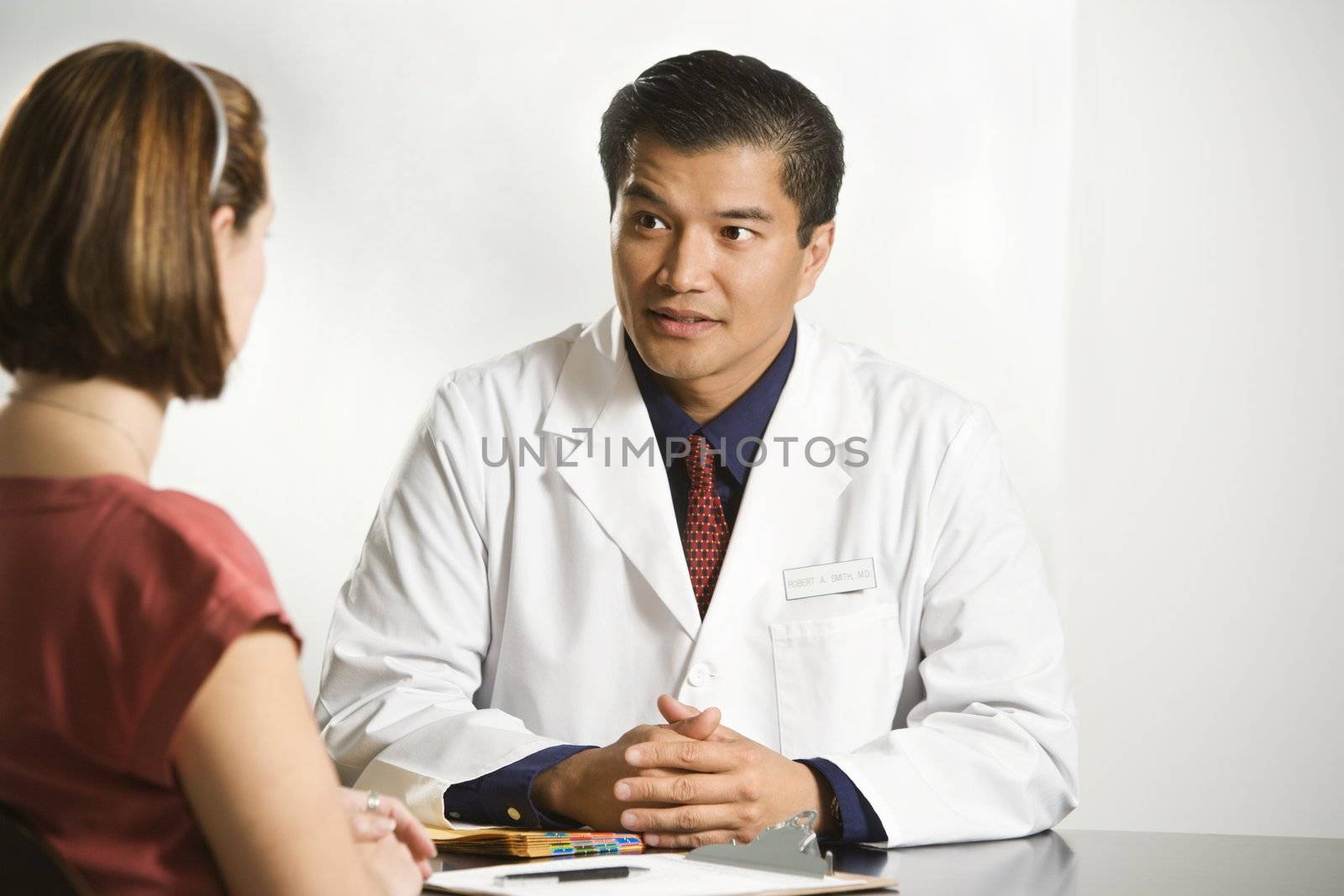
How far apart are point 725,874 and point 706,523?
0.82 metres

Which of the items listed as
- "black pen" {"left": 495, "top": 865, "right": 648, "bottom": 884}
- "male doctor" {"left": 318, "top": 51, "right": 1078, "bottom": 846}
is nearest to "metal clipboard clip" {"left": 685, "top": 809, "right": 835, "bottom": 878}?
"black pen" {"left": 495, "top": 865, "right": 648, "bottom": 884}

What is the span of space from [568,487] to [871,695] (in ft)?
1.73

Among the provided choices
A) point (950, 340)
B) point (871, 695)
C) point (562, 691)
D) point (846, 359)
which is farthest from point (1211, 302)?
point (562, 691)

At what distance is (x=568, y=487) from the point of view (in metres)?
2.04

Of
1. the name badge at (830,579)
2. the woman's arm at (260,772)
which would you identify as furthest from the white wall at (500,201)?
the woman's arm at (260,772)

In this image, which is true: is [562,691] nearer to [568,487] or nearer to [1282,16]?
[568,487]

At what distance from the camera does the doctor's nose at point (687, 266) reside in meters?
1.94

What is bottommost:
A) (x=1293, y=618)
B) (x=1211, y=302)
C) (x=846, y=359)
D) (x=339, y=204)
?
(x=1293, y=618)

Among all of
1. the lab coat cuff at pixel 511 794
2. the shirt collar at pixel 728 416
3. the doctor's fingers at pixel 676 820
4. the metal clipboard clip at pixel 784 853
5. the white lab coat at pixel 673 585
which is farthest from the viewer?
the shirt collar at pixel 728 416

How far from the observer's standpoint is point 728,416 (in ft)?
6.87

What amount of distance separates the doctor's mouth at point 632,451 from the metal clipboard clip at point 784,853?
82 centimetres

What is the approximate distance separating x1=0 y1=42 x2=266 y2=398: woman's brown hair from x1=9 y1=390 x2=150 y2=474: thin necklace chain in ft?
0.06

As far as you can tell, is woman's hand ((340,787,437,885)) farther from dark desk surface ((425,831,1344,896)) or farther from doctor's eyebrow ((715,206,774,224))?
doctor's eyebrow ((715,206,774,224))

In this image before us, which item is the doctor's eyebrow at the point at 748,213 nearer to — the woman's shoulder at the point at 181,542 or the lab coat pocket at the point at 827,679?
the lab coat pocket at the point at 827,679
